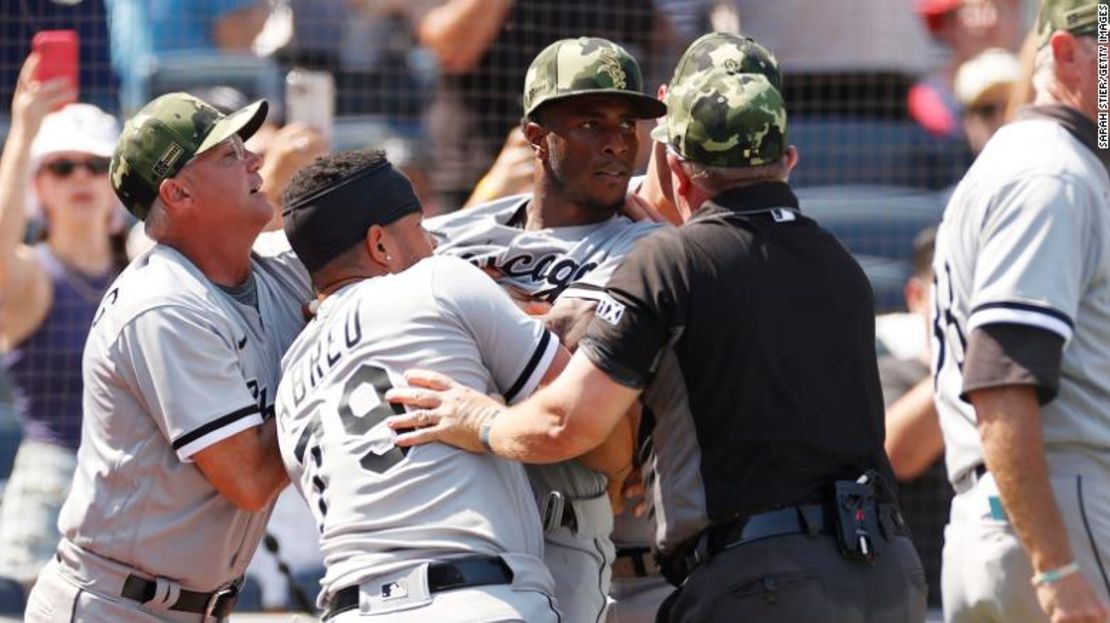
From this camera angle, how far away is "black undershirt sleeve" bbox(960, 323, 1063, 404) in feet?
12.5

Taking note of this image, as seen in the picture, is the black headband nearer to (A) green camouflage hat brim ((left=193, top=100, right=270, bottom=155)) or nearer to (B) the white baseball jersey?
(A) green camouflage hat brim ((left=193, top=100, right=270, bottom=155))

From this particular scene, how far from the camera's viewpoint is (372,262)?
153 inches

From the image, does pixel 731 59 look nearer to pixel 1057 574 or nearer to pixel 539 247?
pixel 539 247

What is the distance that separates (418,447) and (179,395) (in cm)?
66

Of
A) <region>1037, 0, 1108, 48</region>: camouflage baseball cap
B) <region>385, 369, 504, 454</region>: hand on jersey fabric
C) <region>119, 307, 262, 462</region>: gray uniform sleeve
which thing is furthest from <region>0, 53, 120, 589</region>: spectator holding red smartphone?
<region>1037, 0, 1108, 48</region>: camouflage baseball cap

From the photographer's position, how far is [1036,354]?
3.83 m

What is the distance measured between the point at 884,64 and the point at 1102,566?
4346 millimetres

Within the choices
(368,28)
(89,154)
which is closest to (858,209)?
(368,28)

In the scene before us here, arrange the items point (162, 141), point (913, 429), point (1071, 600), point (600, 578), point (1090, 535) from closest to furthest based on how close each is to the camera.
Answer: point (1071, 600), point (1090, 535), point (600, 578), point (162, 141), point (913, 429)

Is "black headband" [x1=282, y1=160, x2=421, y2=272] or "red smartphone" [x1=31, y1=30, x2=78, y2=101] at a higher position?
"black headband" [x1=282, y1=160, x2=421, y2=272]

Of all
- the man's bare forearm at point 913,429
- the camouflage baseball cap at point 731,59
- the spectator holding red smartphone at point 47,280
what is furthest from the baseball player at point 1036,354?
the spectator holding red smartphone at point 47,280

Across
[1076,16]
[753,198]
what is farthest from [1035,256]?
[753,198]

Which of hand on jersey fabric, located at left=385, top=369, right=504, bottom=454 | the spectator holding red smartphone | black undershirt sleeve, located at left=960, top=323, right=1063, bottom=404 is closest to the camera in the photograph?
hand on jersey fabric, located at left=385, top=369, right=504, bottom=454

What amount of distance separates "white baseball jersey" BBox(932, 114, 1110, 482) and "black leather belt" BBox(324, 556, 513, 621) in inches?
43.7
